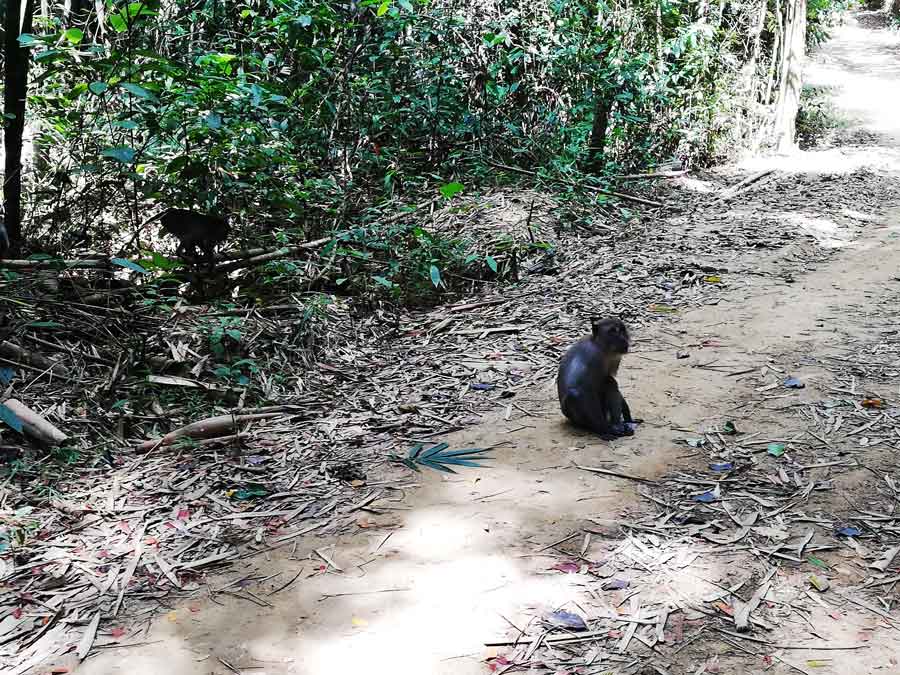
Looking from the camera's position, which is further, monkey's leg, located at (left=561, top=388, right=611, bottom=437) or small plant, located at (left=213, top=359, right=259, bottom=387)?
small plant, located at (left=213, top=359, right=259, bottom=387)

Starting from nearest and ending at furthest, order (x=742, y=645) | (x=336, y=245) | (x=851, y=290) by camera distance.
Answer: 1. (x=742, y=645)
2. (x=851, y=290)
3. (x=336, y=245)

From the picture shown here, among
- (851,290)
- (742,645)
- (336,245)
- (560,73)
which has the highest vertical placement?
(560,73)

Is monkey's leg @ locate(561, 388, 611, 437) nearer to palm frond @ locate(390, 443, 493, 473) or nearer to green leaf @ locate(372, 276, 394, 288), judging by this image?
palm frond @ locate(390, 443, 493, 473)

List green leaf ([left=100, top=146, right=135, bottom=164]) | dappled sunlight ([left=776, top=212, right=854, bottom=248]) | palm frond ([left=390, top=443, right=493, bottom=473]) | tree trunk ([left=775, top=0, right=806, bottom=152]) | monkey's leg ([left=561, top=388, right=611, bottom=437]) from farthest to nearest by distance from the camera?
1. tree trunk ([left=775, top=0, right=806, bottom=152])
2. dappled sunlight ([left=776, top=212, right=854, bottom=248])
3. green leaf ([left=100, top=146, right=135, bottom=164])
4. monkey's leg ([left=561, top=388, right=611, bottom=437])
5. palm frond ([left=390, top=443, right=493, bottom=473])

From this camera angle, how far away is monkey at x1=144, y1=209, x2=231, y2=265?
749 centimetres

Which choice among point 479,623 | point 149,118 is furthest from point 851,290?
point 149,118

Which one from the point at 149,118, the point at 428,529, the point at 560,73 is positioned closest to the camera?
the point at 428,529

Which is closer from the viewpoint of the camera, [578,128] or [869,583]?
[869,583]

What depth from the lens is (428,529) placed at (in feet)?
13.3

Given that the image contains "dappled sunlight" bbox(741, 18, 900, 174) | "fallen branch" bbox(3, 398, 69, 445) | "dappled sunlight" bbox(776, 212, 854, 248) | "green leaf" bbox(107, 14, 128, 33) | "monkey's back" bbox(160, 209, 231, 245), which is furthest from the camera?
"dappled sunlight" bbox(741, 18, 900, 174)

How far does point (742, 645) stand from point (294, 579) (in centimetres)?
204

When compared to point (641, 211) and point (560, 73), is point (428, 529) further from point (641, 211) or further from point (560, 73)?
point (560, 73)

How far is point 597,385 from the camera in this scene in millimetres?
4992

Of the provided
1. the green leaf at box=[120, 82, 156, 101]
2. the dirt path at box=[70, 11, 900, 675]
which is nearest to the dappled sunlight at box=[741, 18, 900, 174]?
the dirt path at box=[70, 11, 900, 675]
